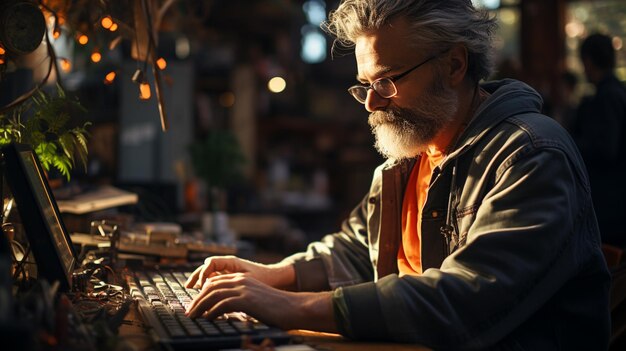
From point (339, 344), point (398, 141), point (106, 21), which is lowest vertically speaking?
point (339, 344)

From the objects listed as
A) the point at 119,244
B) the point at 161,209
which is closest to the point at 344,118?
the point at 161,209

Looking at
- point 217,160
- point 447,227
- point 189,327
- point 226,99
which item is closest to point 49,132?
point 189,327

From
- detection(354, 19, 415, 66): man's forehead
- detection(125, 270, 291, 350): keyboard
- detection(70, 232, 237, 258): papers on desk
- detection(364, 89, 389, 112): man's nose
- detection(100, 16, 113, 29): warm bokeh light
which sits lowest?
detection(70, 232, 237, 258): papers on desk

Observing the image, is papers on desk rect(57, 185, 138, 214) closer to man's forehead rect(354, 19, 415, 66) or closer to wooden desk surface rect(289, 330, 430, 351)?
A: man's forehead rect(354, 19, 415, 66)

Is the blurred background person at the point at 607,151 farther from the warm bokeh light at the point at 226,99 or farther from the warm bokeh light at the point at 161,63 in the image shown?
the warm bokeh light at the point at 226,99

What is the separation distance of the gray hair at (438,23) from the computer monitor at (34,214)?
3.10ft

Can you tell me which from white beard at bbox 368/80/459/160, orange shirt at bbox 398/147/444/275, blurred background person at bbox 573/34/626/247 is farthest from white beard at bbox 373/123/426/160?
blurred background person at bbox 573/34/626/247

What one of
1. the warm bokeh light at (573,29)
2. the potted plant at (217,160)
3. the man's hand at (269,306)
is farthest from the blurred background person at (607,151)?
the warm bokeh light at (573,29)

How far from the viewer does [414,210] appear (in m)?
2.39

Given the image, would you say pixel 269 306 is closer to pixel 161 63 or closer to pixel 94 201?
pixel 161 63

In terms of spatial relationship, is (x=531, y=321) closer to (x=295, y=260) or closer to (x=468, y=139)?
(x=468, y=139)

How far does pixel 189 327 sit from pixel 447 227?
2.56 feet

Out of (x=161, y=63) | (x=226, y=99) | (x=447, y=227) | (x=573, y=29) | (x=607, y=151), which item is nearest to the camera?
(x=447, y=227)

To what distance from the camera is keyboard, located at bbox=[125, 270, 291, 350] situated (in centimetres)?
146
